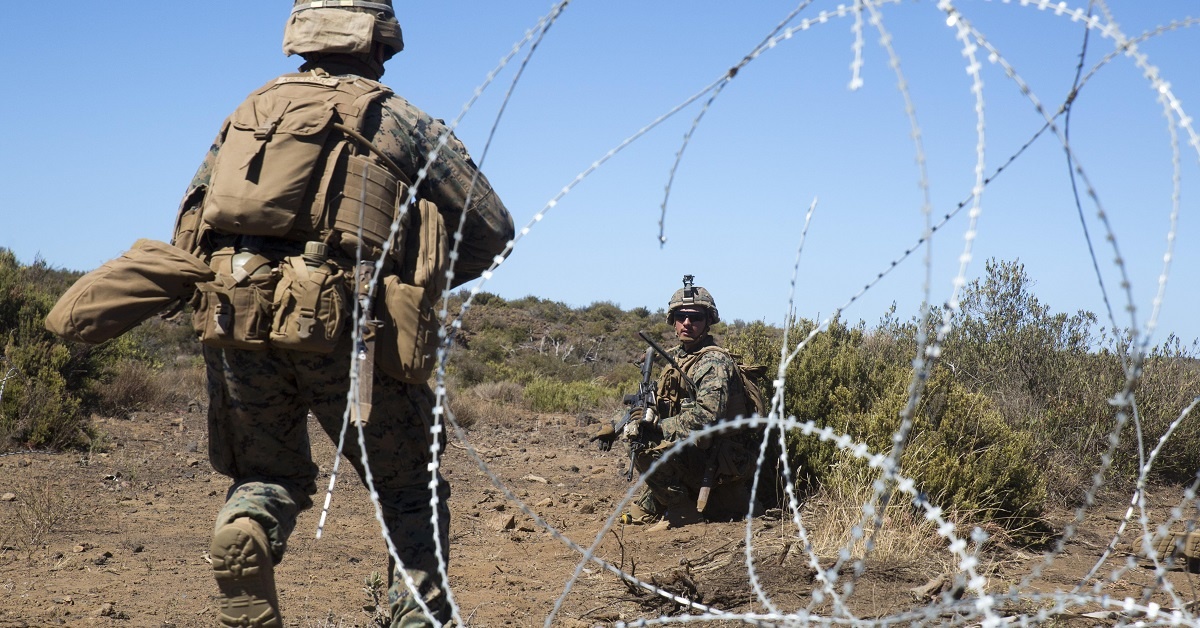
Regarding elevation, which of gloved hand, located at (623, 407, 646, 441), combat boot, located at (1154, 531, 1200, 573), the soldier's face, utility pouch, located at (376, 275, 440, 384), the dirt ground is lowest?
the dirt ground

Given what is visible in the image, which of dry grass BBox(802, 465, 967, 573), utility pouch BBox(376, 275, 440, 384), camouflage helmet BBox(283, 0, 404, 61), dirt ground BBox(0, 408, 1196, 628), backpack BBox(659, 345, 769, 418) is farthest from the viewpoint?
backpack BBox(659, 345, 769, 418)

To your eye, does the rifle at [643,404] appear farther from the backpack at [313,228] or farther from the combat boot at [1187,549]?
the backpack at [313,228]

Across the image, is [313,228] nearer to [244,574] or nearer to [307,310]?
[307,310]

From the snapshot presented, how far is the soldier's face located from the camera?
6914 mm

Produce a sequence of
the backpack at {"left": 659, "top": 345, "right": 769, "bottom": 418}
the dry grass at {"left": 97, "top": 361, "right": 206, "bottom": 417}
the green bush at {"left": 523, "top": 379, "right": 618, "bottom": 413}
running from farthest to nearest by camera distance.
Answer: the green bush at {"left": 523, "top": 379, "right": 618, "bottom": 413}, the dry grass at {"left": 97, "top": 361, "right": 206, "bottom": 417}, the backpack at {"left": 659, "top": 345, "right": 769, "bottom": 418}

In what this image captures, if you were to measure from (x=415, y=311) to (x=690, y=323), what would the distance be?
382cm

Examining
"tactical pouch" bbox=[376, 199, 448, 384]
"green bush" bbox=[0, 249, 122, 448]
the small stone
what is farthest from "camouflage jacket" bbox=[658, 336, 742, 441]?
"green bush" bbox=[0, 249, 122, 448]

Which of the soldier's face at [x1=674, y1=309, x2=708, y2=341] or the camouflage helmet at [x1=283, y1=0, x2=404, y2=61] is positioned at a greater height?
the camouflage helmet at [x1=283, y1=0, x2=404, y2=61]

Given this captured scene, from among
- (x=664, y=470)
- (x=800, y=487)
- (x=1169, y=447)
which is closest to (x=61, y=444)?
(x=664, y=470)

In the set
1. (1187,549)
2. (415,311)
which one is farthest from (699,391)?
(415,311)

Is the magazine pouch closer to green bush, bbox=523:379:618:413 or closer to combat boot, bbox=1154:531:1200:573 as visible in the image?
combat boot, bbox=1154:531:1200:573

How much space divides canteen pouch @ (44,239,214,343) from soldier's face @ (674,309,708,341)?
13.3 feet

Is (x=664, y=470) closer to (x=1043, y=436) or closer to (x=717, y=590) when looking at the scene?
(x=717, y=590)

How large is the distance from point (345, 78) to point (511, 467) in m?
6.65
